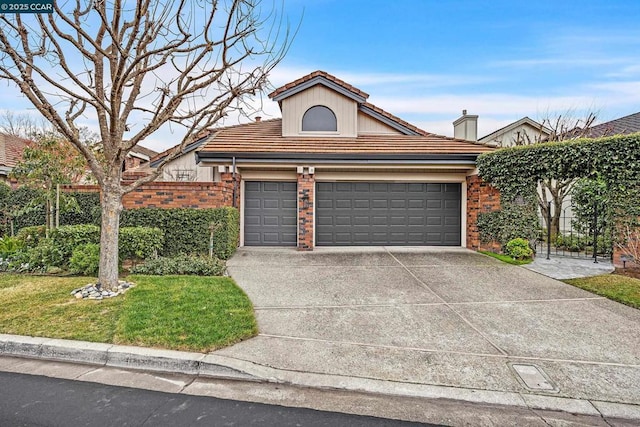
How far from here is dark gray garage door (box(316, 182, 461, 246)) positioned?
37.7 feet

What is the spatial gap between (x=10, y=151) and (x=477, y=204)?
1954 cm

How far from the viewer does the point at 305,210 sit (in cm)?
1077

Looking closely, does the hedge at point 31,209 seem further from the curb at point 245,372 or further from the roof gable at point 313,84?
the roof gable at point 313,84

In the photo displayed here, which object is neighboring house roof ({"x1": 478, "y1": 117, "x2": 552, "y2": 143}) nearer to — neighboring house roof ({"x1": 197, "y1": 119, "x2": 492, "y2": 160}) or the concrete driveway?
neighboring house roof ({"x1": 197, "y1": 119, "x2": 492, "y2": 160})

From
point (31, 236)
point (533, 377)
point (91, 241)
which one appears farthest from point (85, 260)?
point (533, 377)

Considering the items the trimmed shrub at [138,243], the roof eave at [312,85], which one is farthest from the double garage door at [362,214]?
the trimmed shrub at [138,243]

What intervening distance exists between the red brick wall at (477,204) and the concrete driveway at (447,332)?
2.67m

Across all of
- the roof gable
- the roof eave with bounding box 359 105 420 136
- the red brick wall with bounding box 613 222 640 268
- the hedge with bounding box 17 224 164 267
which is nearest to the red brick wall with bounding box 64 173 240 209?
the hedge with bounding box 17 224 164 267

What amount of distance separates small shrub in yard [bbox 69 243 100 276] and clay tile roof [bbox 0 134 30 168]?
929 centimetres

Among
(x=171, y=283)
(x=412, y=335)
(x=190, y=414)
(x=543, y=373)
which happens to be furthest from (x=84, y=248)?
(x=543, y=373)

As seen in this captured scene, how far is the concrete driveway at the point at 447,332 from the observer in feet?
11.8

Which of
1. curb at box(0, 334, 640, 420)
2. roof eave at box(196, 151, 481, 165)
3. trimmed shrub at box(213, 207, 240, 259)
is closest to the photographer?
curb at box(0, 334, 640, 420)

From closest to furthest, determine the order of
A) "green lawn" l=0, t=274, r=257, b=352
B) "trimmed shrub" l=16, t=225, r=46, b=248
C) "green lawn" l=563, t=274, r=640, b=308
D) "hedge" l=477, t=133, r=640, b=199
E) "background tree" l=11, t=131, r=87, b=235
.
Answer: "green lawn" l=0, t=274, r=257, b=352, "green lawn" l=563, t=274, r=640, b=308, "hedge" l=477, t=133, r=640, b=199, "trimmed shrub" l=16, t=225, r=46, b=248, "background tree" l=11, t=131, r=87, b=235

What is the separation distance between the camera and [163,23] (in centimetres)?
623
